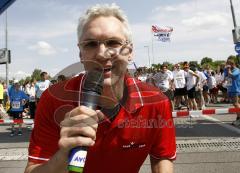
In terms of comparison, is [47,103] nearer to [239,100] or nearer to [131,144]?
[131,144]

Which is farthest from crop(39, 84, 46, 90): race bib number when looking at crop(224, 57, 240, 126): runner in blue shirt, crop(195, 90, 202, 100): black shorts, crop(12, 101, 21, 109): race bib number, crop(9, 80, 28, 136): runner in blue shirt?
crop(195, 90, 202, 100): black shorts

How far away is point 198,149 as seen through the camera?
7.09 meters

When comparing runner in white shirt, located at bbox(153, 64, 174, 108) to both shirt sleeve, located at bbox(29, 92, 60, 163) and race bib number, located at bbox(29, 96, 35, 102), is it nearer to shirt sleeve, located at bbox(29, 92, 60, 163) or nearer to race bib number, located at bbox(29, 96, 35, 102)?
race bib number, located at bbox(29, 96, 35, 102)

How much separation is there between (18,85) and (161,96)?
9.22 m

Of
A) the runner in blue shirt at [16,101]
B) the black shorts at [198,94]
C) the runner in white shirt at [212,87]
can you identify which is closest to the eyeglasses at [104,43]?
the runner in blue shirt at [16,101]

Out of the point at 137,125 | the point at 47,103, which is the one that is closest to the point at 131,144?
the point at 137,125

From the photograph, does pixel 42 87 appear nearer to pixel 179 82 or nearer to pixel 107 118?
pixel 179 82

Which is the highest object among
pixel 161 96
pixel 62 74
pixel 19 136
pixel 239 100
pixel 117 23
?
pixel 117 23

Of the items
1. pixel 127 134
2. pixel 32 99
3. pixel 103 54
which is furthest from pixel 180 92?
pixel 103 54

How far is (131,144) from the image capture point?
1982 mm

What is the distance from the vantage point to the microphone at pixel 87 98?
1.22 meters

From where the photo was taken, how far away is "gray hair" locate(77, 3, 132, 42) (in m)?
1.72

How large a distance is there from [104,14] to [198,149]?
18.7 feet

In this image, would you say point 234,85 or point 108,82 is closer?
point 108,82
